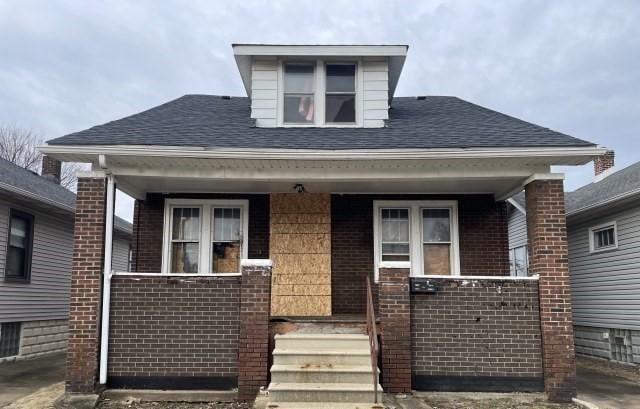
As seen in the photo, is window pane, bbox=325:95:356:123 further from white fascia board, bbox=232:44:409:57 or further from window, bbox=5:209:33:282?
window, bbox=5:209:33:282

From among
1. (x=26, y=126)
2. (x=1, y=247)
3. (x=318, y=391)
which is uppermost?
(x=26, y=126)

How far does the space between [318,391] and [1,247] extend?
7608 millimetres

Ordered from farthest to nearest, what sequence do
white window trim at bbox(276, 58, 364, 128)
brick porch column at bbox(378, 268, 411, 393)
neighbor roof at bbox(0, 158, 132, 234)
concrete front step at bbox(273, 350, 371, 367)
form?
neighbor roof at bbox(0, 158, 132, 234)
white window trim at bbox(276, 58, 364, 128)
brick porch column at bbox(378, 268, 411, 393)
concrete front step at bbox(273, 350, 371, 367)

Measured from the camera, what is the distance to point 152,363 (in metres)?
7.09

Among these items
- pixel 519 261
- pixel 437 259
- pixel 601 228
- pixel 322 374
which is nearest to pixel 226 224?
pixel 322 374

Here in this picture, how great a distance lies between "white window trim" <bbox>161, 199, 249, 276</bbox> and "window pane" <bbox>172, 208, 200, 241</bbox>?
8cm

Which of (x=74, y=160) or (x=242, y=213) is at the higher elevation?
(x=74, y=160)

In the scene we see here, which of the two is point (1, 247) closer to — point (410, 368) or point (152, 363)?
point (152, 363)

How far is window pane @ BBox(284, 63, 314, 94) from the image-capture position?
9.38 m

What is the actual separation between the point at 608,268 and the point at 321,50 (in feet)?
24.8

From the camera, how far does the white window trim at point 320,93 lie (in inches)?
357

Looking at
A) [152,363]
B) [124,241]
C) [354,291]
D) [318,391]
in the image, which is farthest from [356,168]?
[124,241]

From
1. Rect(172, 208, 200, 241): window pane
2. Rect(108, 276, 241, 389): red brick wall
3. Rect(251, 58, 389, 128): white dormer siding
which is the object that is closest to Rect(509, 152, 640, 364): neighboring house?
Rect(251, 58, 389, 128): white dormer siding

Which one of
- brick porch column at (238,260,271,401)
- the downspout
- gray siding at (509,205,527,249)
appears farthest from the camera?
gray siding at (509,205,527,249)
